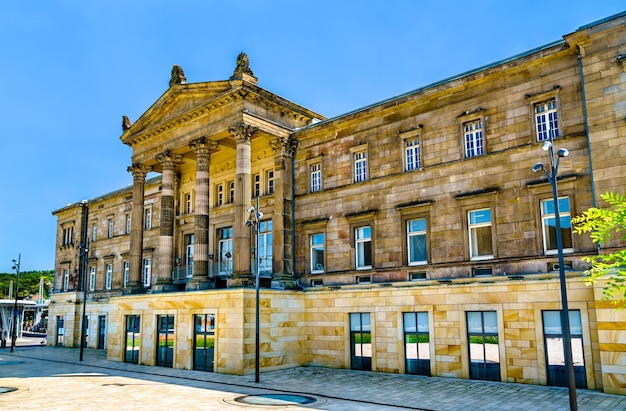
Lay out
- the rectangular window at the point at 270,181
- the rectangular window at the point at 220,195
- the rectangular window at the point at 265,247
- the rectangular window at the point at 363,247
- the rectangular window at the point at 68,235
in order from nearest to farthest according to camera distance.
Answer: the rectangular window at the point at 363,247
the rectangular window at the point at 265,247
the rectangular window at the point at 270,181
the rectangular window at the point at 220,195
the rectangular window at the point at 68,235

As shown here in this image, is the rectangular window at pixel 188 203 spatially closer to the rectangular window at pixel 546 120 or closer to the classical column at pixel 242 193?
the classical column at pixel 242 193

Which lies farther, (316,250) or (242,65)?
(316,250)

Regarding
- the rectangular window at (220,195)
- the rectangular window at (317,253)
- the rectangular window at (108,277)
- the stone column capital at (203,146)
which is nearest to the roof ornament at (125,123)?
the rectangular window at (220,195)

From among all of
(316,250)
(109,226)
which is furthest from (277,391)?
(109,226)

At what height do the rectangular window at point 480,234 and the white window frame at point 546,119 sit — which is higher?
the white window frame at point 546,119

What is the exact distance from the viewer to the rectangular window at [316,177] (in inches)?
1211

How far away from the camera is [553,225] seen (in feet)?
70.4

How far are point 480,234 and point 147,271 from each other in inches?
1155

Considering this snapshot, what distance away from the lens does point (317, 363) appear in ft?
94.0

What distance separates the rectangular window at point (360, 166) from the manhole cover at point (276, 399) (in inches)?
511

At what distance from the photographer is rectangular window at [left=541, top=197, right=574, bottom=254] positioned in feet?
68.7

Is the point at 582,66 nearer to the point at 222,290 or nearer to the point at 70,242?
the point at 222,290

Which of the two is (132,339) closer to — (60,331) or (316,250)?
(316,250)

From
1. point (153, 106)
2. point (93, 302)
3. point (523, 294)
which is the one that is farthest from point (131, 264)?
point (523, 294)
